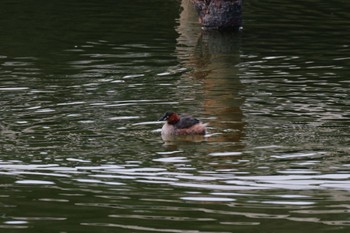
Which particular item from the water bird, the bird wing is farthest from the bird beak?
the bird wing

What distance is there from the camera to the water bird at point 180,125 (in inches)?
648

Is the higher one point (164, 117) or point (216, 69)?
point (164, 117)

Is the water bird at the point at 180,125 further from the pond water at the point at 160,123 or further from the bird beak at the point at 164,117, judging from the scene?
the pond water at the point at 160,123

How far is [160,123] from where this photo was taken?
17641 millimetres

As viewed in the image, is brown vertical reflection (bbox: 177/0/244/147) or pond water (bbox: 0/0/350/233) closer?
pond water (bbox: 0/0/350/233)

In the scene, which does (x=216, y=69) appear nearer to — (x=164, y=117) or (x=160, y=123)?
(x=160, y=123)

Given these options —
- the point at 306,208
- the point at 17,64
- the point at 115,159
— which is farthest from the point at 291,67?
the point at 306,208

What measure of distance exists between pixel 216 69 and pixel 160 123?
598 centimetres

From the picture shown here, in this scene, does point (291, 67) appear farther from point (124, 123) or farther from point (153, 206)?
point (153, 206)

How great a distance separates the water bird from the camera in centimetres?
1645

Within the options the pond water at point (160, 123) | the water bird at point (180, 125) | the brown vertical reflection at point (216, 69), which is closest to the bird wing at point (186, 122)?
the water bird at point (180, 125)

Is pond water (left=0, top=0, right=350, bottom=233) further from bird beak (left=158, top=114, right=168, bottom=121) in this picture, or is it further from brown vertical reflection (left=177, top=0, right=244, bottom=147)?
bird beak (left=158, top=114, right=168, bottom=121)

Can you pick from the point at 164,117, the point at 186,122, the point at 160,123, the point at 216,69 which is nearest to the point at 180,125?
the point at 186,122

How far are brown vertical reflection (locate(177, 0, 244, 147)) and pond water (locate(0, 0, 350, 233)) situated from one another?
44 mm
